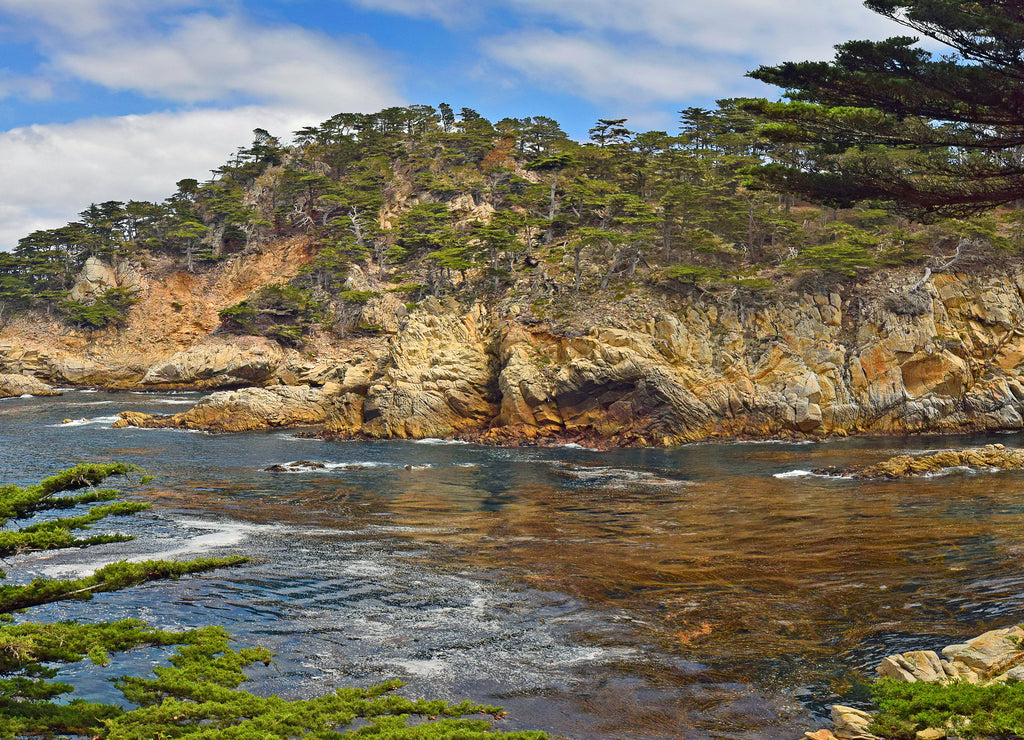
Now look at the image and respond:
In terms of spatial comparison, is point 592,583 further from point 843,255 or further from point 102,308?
point 102,308

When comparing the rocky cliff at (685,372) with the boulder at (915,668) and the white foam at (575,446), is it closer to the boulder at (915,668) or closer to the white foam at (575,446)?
the white foam at (575,446)

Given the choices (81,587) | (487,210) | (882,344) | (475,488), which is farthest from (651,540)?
(487,210)

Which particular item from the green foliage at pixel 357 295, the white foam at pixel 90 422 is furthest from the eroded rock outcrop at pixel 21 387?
the green foliage at pixel 357 295

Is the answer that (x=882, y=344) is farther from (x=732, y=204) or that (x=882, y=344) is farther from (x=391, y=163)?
(x=391, y=163)

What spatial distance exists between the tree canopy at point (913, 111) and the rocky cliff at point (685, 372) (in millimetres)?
33550

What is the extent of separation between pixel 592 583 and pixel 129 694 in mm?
11234

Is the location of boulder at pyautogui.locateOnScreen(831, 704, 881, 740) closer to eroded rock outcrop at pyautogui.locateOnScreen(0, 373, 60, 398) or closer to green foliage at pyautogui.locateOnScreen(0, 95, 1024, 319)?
green foliage at pyautogui.locateOnScreen(0, 95, 1024, 319)

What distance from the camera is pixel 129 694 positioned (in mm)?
11320

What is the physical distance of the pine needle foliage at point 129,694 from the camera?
32.5ft

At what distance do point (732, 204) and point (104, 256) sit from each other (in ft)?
257

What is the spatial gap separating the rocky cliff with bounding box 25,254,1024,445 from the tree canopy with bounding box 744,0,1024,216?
33550mm

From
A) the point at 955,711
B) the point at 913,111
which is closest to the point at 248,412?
the point at 913,111

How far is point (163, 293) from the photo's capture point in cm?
8938

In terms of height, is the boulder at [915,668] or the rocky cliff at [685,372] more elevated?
the rocky cliff at [685,372]
